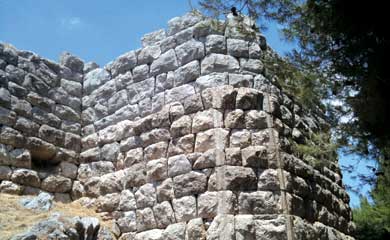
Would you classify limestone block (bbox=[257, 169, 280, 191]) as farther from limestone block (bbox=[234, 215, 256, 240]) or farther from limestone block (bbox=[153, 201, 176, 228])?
limestone block (bbox=[153, 201, 176, 228])

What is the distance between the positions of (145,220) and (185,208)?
0.73m

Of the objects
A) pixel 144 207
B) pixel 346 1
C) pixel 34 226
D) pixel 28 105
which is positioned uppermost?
pixel 28 105

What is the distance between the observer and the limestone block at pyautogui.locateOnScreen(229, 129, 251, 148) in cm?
574

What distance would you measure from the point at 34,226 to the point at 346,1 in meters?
4.17

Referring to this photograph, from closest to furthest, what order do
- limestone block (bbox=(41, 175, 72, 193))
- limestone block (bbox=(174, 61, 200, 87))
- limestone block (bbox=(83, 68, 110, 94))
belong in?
limestone block (bbox=(174, 61, 200, 87))
limestone block (bbox=(41, 175, 72, 193))
limestone block (bbox=(83, 68, 110, 94))

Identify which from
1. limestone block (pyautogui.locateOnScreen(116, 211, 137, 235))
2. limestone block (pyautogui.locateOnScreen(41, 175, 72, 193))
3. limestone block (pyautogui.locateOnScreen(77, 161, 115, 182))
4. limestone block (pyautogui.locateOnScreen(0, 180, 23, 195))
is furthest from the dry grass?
limestone block (pyautogui.locateOnScreen(77, 161, 115, 182))

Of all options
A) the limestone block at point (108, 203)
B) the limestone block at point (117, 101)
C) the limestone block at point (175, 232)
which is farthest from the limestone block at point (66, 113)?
the limestone block at point (175, 232)

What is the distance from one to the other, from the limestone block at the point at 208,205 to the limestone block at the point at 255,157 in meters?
0.59

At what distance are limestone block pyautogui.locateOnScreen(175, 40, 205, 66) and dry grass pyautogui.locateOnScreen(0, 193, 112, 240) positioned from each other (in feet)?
8.56

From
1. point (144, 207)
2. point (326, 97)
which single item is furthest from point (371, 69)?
point (144, 207)

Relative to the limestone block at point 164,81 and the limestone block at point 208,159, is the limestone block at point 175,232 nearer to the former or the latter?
the limestone block at point 208,159

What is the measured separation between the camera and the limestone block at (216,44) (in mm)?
6422

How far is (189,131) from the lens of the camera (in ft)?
19.8

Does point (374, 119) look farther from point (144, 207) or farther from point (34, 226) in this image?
point (34, 226)
